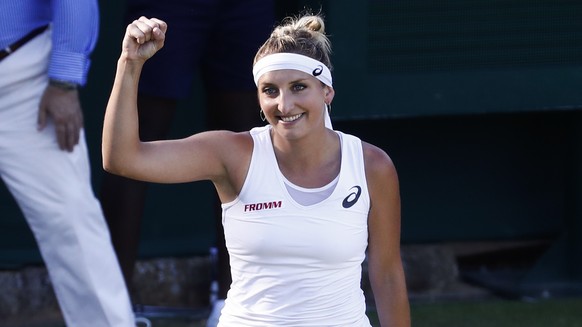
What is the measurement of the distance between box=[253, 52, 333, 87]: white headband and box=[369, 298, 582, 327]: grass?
75.7 inches

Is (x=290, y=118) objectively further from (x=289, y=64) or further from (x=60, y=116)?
(x=60, y=116)

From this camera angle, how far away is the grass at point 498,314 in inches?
202

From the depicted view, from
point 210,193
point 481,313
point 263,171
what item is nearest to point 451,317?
point 481,313

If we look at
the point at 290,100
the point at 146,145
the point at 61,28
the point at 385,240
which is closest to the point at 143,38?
the point at 146,145

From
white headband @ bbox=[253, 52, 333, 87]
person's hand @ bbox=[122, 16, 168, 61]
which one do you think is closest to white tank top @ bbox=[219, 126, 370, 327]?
white headband @ bbox=[253, 52, 333, 87]

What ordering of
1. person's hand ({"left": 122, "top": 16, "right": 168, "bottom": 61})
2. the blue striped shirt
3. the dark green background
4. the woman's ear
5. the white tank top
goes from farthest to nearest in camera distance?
the dark green background → the blue striped shirt → the woman's ear → the white tank top → person's hand ({"left": 122, "top": 16, "right": 168, "bottom": 61})

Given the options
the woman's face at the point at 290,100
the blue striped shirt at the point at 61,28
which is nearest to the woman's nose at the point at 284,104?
the woman's face at the point at 290,100

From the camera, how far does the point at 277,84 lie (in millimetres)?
3322

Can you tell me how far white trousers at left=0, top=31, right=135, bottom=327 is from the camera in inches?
162

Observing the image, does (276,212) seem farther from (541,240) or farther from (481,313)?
(541,240)

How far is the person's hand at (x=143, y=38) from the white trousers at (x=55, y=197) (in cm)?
110

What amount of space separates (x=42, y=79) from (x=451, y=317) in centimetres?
189

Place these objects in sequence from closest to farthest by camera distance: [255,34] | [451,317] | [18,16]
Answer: [18,16] → [255,34] → [451,317]

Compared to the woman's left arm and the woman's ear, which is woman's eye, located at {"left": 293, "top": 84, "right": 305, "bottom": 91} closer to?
the woman's ear
